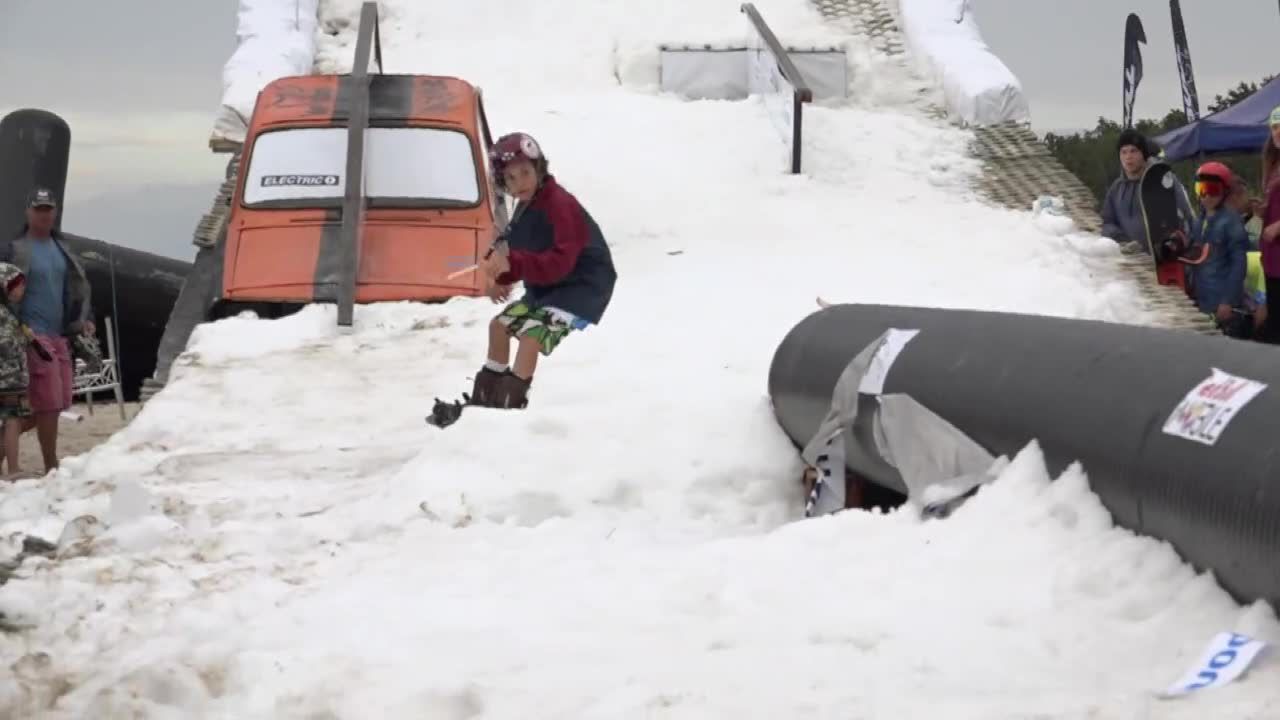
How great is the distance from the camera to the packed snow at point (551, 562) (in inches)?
155

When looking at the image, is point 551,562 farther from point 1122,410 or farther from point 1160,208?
point 1160,208

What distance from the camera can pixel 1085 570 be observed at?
4422mm

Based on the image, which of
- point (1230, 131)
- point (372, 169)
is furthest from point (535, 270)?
point (1230, 131)

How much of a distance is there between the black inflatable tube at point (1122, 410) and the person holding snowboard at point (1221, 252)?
3957mm

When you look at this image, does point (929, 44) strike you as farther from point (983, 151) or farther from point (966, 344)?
point (966, 344)

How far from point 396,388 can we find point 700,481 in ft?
9.33

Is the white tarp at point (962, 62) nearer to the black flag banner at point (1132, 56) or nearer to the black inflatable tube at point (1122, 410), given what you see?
the black flag banner at point (1132, 56)

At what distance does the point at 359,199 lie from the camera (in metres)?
11.3

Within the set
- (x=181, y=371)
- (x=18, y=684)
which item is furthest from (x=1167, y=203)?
(x=18, y=684)

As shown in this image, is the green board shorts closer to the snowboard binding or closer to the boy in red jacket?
the boy in red jacket

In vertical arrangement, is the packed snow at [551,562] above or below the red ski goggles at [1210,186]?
below

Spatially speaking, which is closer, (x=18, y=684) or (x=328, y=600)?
(x=18, y=684)

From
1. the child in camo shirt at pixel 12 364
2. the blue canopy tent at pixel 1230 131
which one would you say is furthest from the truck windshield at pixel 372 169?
the blue canopy tent at pixel 1230 131

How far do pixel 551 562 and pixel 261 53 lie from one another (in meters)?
14.1
